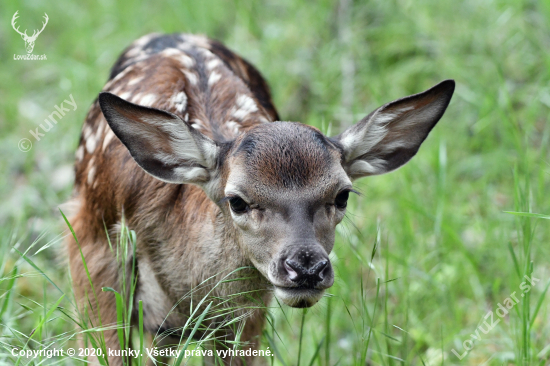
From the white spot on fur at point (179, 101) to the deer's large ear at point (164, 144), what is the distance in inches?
22.1

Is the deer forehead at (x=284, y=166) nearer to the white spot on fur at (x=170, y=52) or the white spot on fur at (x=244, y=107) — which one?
the white spot on fur at (x=244, y=107)

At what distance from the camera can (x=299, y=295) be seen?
3.09 m

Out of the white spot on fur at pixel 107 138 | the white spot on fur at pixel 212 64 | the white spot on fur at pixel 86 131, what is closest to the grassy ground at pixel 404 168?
the white spot on fur at pixel 107 138

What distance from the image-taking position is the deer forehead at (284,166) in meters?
3.30

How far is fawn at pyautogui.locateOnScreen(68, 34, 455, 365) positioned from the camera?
10.8ft

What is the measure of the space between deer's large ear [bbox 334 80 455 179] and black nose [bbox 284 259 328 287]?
90cm

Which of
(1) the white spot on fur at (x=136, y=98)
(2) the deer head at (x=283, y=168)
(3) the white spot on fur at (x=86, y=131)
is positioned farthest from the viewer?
(3) the white spot on fur at (x=86, y=131)

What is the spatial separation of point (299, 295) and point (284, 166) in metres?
0.65

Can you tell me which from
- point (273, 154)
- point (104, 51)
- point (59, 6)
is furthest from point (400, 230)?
point (59, 6)

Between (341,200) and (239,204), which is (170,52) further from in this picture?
(341,200)

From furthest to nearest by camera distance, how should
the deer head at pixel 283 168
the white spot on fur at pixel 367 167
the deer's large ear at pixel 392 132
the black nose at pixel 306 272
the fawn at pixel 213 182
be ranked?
the white spot on fur at pixel 367 167 < the deer's large ear at pixel 392 132 < the fawn at pixel 213 182 < the deer head at pixel 283 168 < the black nose at pixel 306 272

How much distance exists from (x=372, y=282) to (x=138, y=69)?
8.35 ft

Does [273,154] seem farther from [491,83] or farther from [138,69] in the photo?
[491,83]

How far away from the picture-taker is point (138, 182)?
161 inches
